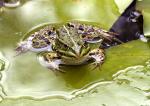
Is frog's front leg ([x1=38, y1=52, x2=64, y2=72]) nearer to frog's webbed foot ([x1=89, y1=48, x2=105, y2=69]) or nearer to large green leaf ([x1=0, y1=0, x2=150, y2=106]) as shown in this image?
large green leaf ([x1=0, y1=0, x2=150, y2=106])

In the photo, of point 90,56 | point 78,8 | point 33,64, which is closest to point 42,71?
point 33,64

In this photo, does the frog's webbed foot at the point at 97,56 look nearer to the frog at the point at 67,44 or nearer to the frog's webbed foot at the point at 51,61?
the frog at the point at 67,44

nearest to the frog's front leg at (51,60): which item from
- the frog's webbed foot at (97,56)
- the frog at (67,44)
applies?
the frog at (67,44)

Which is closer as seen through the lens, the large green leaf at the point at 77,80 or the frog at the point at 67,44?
the large green leaf at the point at 77,80

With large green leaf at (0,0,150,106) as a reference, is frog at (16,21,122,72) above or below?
above

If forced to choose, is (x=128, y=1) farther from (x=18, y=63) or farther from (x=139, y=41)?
(x=18, y=63)

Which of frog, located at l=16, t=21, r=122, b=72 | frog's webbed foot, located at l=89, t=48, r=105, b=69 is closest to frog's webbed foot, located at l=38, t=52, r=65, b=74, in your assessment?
frog, located at l=16, t=21, r=122, b=72

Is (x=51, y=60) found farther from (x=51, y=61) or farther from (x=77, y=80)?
(x=77, y=80)

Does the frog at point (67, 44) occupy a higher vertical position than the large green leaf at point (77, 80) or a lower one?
higher
